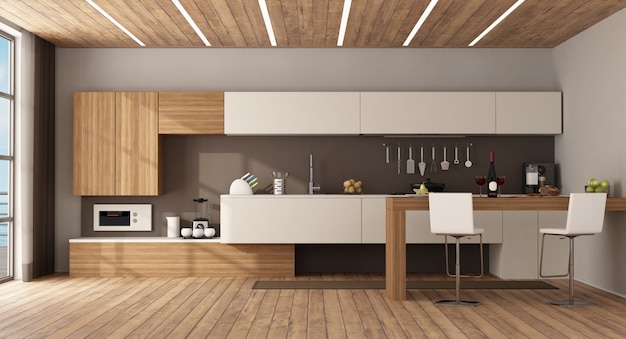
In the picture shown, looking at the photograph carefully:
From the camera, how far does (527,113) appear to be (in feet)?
23.6

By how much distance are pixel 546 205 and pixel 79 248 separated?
4760 millimetres

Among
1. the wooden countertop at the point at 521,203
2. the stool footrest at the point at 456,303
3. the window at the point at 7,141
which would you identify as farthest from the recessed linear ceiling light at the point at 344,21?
the window at the point at 7,141

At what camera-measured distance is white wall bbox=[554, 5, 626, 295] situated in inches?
235

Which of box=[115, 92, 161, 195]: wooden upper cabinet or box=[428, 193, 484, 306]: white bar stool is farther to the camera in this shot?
box=[115, 92, 161, 195]: wooden upper cabinet

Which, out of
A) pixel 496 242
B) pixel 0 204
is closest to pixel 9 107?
pixel 0 204

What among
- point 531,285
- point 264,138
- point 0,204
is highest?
point 264,138

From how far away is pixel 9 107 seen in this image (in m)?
6.82

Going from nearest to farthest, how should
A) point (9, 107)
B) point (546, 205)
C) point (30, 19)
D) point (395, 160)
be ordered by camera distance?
point (546, 205) < point (30, 19) < point (9, 107) < point (395, 160)

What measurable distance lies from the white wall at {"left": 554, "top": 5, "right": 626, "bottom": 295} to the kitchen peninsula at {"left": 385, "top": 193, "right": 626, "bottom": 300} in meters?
0.60

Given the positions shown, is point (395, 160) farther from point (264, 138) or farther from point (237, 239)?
point (237, 239)

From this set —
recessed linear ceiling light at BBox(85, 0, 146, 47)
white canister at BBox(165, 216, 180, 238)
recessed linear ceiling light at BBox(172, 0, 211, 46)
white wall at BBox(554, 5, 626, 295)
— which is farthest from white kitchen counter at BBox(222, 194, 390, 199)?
white wall at BBox(554, 5, 626, 295)

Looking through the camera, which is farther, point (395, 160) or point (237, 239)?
point (395, 160)

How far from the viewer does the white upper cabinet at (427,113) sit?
719 centimetres

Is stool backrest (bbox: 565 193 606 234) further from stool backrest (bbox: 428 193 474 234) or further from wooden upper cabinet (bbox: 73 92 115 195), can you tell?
wooden upper cabinet (bbox: 73 92 115 195)
